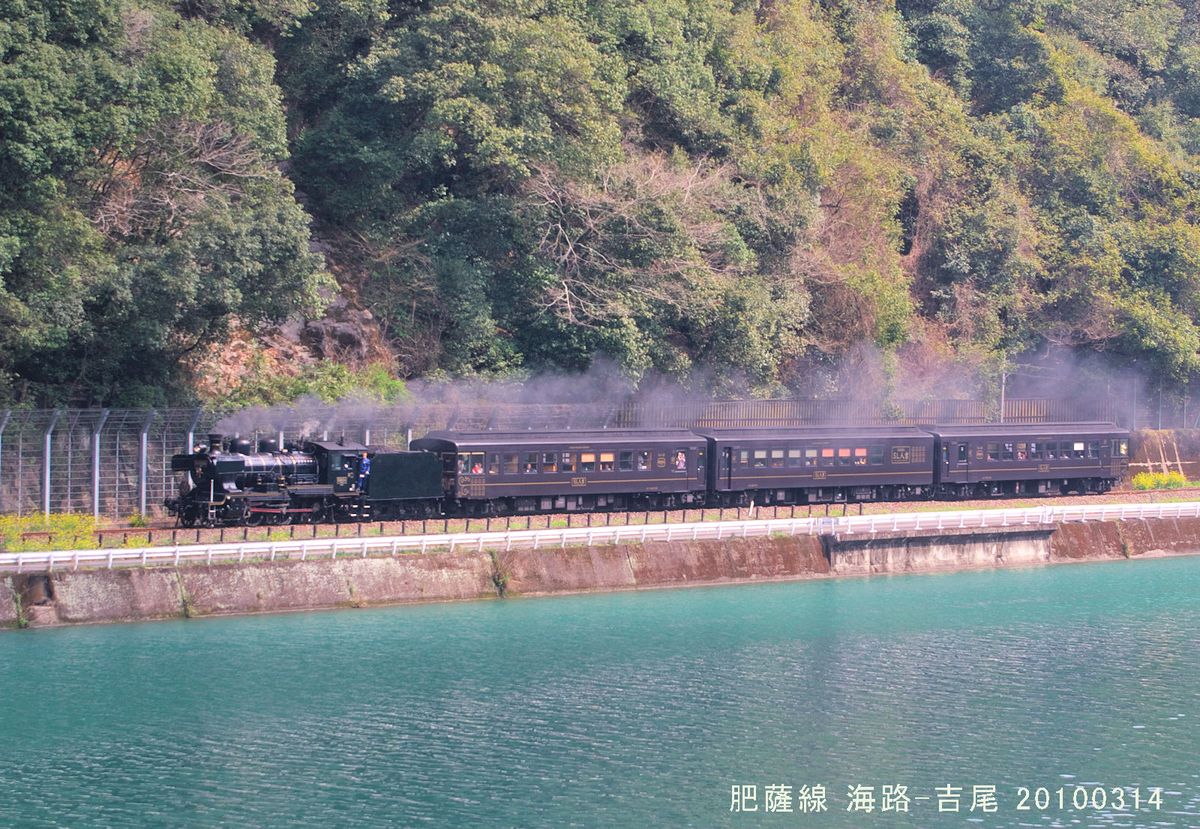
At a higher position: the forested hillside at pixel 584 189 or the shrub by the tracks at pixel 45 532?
the forested hillside at pixel 584 189

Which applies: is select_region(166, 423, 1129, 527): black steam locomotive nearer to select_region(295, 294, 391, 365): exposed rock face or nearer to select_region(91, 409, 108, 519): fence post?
select_region(91, 409, 108, 519): fence post

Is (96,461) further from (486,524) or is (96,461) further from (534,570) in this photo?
(534,570)

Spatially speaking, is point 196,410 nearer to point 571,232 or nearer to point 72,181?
point 72,181

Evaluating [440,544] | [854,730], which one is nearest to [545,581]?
[440,544]

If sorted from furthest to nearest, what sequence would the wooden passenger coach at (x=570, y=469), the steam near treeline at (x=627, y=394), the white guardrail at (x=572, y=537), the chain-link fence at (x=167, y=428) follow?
the steam near treeline at (x=627, y=394) < the wooden passenger coach at (x=570, y=469) < the chain-link fence at (x=167, y=428) < the white guardrail at (x=572, y=537)

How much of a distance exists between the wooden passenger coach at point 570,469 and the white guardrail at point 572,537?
372cm

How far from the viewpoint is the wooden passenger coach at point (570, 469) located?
38.7 metres

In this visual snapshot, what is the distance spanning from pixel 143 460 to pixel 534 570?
34.8ft

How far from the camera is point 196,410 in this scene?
37.8 meters

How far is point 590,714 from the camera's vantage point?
997 inches

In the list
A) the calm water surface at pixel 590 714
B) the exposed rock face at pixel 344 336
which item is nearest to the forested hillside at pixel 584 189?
the exposed rock face at pixel 344 336

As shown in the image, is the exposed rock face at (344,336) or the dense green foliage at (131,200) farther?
the exposed rock face at (344,336)

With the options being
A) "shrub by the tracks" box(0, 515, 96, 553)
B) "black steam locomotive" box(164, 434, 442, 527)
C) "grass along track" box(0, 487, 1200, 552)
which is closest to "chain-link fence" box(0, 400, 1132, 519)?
"black steam locomotive" box(164, 434, 442, 527)

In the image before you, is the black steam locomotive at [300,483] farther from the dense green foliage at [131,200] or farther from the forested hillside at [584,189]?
the forested hillside at [584,189]
